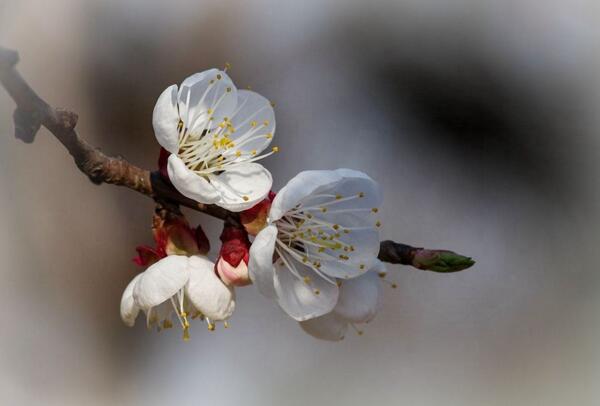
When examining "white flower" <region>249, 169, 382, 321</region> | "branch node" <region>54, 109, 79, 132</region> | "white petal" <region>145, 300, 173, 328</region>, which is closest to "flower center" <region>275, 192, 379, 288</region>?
"white flower" <region>249, 169, 382, 321</region>

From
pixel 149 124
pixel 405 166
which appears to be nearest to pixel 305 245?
pixel 149 124

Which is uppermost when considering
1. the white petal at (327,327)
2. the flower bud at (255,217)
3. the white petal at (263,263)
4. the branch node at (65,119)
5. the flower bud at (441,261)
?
the branch node at (65,119)

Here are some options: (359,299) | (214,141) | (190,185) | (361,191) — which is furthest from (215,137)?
(359,299)

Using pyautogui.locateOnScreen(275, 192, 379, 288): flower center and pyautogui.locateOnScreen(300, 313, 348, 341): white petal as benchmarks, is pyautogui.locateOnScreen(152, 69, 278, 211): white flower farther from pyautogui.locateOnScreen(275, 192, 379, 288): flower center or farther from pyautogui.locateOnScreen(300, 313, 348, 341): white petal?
pyautogui.locateOnScreen(300, 313, 348, 341): white petal

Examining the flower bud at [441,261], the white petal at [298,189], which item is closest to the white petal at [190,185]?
the white petal at [298,189]

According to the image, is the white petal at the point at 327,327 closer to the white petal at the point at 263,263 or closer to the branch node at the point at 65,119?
the white petal at the point at 263,263

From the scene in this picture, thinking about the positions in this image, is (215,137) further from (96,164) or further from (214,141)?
(96,164)

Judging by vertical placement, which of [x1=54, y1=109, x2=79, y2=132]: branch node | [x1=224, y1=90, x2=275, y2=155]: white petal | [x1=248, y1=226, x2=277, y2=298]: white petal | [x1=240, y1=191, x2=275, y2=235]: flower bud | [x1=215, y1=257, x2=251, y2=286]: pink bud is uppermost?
[x1=224, y1=90, x2=275, y2=155]: white petal
